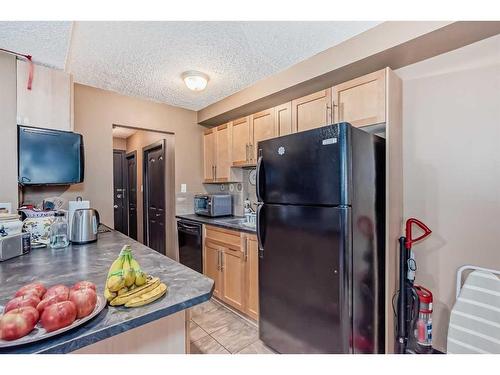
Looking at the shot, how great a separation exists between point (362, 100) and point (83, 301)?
78.3 inches

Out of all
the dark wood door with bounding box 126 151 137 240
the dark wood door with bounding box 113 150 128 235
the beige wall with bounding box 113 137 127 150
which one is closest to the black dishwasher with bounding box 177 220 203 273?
the dark wood door with bounding box 126 151 137 240

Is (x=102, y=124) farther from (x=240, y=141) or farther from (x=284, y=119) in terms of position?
(x=284, y=119)

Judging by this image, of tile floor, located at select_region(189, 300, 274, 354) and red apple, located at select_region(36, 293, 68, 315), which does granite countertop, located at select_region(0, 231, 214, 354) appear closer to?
red apple, located at select_region(36, 293, 68, 315)

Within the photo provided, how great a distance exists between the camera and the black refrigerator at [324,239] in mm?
1425

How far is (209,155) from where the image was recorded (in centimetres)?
339

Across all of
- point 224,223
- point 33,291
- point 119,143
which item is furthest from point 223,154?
point 119,143

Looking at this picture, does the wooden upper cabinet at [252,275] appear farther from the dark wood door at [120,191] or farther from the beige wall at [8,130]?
the dark wood door at [120,191]

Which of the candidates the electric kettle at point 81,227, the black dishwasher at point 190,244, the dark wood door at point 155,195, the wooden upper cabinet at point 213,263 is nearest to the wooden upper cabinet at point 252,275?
the wooden upper cabinet at point 213,263

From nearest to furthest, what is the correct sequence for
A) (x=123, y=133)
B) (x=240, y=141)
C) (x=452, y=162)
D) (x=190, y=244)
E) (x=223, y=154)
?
(x=452, y=162)
(x=240, y=141)
(x=190, y=244)
(x=223, y=154)
(x=123, y=133)

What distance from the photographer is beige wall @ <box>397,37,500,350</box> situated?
5.13 ft

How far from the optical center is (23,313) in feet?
2.02

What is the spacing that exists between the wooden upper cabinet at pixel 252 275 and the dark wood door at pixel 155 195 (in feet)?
5.79

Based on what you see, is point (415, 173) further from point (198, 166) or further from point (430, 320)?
point (198, 166)

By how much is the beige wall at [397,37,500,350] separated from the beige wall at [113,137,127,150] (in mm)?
4889
